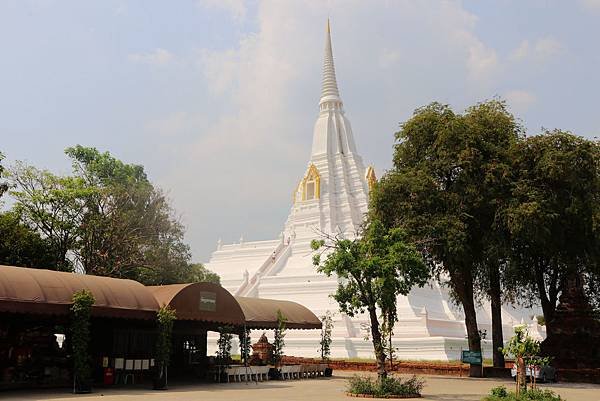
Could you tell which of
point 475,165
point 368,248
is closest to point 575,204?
point 475,165

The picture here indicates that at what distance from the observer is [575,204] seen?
86.8 ft

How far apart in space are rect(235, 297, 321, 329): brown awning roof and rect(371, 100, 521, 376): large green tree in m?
5.92

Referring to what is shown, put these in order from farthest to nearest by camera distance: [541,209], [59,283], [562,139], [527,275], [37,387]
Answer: [527,275] < [562,139] < [541,209] < [37,387] < [59,283]

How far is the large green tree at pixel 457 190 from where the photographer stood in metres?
27.1

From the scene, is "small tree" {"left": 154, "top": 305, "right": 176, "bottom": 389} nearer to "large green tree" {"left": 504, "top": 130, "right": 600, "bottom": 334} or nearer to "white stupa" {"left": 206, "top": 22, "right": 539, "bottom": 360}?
"large green tree" {"left": 504, "top": 130, "right": 600, "bottom": 334}

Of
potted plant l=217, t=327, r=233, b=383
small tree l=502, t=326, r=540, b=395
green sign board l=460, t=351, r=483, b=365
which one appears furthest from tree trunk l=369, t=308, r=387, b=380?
green sign board l=460, t=351, r=483, b=365

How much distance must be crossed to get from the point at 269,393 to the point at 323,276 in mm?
34428

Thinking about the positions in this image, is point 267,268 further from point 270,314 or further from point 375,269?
point 375,269

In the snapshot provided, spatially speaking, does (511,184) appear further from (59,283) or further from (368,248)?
(59,283)

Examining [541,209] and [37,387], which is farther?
[541,209]

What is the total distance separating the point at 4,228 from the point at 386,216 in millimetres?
19095

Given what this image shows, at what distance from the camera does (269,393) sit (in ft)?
62.9

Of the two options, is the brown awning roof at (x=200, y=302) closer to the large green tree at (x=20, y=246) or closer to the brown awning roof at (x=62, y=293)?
the brown awning roof at (x=62, y=293)

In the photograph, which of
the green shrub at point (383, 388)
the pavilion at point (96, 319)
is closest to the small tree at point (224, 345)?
the pavilion at point (96, 319)
